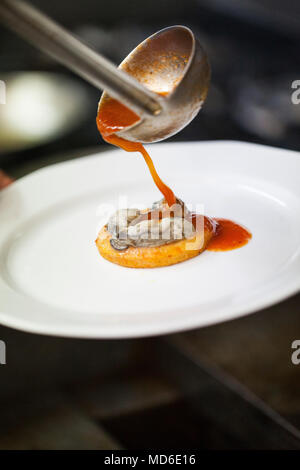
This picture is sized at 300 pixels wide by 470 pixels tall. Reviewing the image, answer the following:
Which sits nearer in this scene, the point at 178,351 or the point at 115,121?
the point at 115,121

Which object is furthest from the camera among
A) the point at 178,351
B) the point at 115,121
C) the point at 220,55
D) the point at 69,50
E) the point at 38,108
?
the point at 220,55

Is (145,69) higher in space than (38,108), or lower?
lower

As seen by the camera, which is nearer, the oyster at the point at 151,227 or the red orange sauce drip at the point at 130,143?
the red orange sauce drip at the point at 130,143

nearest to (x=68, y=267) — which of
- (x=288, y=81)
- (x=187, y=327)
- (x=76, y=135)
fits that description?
(x=187, y=327)

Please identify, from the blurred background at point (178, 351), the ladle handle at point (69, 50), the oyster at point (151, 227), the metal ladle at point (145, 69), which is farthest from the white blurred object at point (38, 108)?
the ladle handle at point (69, 50)

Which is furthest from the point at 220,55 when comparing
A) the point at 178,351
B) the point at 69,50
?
the point at 69,50

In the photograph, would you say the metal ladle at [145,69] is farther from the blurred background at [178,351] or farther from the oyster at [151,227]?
the blurred background at [178,351]

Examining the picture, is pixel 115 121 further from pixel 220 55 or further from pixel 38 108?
pixel 220 55
